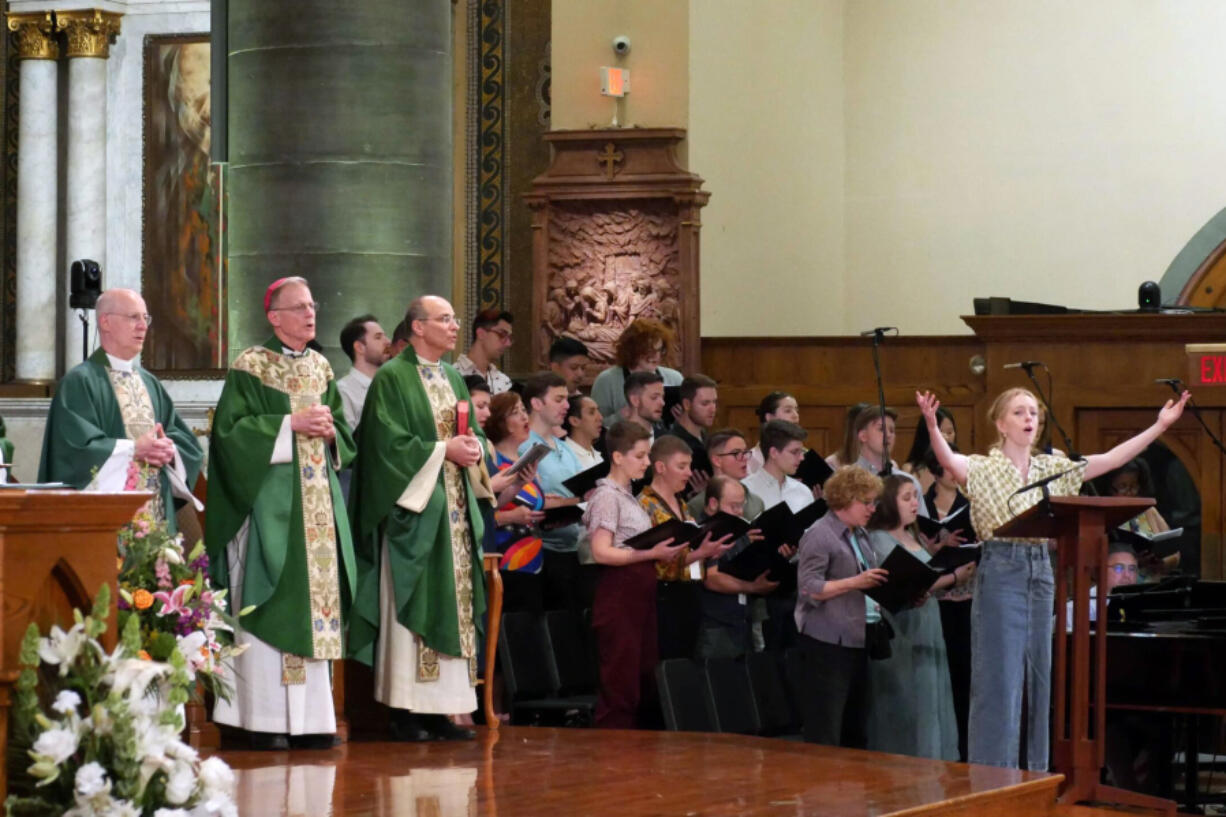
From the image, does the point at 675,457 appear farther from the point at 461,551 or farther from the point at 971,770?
the point at 971,770

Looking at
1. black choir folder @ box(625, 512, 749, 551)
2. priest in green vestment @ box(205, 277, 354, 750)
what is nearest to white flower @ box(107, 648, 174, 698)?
priest in green vestment @ box(205, 277, 354, 750)

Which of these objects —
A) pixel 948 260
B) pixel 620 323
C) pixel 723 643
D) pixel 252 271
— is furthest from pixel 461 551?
pixel 948 260

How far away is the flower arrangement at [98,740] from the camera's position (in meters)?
3.69

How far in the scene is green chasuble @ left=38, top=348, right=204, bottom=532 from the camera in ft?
22.7

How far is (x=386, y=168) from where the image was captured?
880 centimetres

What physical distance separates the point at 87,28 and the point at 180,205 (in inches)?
53.0

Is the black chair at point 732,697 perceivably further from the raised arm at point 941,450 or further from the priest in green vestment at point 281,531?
the priest in green vestment at point 281,531

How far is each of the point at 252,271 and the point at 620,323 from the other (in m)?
4.07

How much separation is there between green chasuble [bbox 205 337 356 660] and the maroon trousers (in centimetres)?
101

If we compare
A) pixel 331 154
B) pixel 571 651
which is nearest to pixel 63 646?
pixel 571 651

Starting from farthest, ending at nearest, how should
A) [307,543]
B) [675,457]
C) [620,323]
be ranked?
1. [620,323]
2. [675,457]
3. [307,543]

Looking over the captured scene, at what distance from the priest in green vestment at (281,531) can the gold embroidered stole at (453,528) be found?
1.12ft

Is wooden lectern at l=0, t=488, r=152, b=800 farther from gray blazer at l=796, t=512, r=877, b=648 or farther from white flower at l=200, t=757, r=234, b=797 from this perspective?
gray blazer at l=796, t=512, r=877, b=648

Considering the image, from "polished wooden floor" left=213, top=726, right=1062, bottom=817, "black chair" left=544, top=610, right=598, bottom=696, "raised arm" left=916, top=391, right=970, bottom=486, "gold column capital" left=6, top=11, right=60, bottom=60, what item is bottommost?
"polished wooden floor" left=213, top=726, right=1062, bottom=817
